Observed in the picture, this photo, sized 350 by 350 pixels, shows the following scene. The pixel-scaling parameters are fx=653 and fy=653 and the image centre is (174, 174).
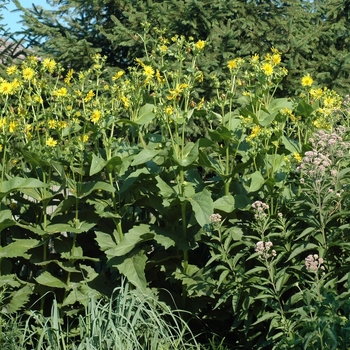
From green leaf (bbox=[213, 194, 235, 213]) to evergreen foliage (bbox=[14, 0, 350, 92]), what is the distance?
2.81 m

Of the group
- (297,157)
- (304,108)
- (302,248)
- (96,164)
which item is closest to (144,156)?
(96,164)

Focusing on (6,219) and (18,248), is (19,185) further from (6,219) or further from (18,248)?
(18,248)

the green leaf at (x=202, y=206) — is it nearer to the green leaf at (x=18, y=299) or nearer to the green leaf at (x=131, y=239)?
the green leaf at (x=131, y=239)

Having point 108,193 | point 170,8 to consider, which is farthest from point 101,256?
point 170,8

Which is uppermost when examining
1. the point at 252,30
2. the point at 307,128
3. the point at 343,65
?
the point at 307,128

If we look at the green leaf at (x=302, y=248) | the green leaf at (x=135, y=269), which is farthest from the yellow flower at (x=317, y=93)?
the green leaf at (x=135, y=269)

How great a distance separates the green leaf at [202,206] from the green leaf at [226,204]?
83 mm

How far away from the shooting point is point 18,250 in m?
4.27

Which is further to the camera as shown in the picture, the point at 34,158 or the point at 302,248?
the point at 34,158

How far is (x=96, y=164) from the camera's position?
421 centimetres

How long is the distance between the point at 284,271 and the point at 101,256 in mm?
1581

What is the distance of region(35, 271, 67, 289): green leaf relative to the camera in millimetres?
4262

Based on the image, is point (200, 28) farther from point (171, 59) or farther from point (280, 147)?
point (280, 147)

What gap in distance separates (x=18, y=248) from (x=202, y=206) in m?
1.27
